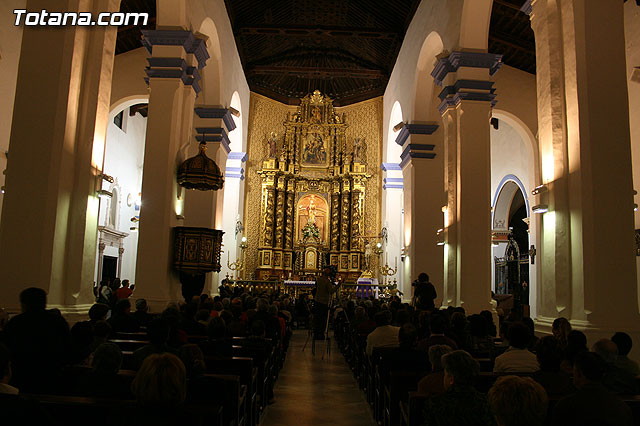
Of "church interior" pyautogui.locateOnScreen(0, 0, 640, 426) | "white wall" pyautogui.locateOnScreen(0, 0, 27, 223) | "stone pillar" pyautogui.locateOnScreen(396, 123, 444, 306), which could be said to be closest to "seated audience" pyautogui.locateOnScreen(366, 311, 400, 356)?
"church interior" pyautogui.locateOnScreen(0, 0, 640, 426)

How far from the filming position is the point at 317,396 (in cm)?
649

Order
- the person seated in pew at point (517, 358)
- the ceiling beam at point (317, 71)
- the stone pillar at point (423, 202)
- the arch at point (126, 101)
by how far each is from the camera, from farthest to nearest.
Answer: the ceiling beam at point (317, 71) < the arch at point (126, 101) < the stone pillar at point (423, 202) < the person seated in pew at point (517, 358)

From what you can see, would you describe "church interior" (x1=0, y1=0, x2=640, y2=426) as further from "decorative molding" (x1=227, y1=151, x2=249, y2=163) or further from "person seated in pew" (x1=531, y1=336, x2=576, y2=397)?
"person seated in pew" (x1=531, y1=336, x2=576, y2=397)

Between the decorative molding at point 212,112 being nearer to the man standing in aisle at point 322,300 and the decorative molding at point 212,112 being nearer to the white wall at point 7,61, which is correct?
the white wall at point 7,61

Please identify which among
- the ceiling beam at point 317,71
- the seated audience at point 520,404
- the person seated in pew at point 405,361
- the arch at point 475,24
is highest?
the ceiling beam at point 317,71

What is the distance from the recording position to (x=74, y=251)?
6152 mm

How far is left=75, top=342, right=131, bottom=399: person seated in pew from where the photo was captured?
3.13m

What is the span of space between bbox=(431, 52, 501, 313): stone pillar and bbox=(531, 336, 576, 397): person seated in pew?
5.47 meters

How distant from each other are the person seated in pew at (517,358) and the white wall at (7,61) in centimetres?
959

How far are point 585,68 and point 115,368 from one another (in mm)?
5302

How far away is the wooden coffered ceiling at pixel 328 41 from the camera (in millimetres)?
13617

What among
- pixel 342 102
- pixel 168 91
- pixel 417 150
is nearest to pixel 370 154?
pixel 342 102

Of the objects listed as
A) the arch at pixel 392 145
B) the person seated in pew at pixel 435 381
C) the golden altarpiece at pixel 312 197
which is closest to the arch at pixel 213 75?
the arch at pixel 392 145

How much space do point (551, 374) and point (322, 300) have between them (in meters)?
7.25
